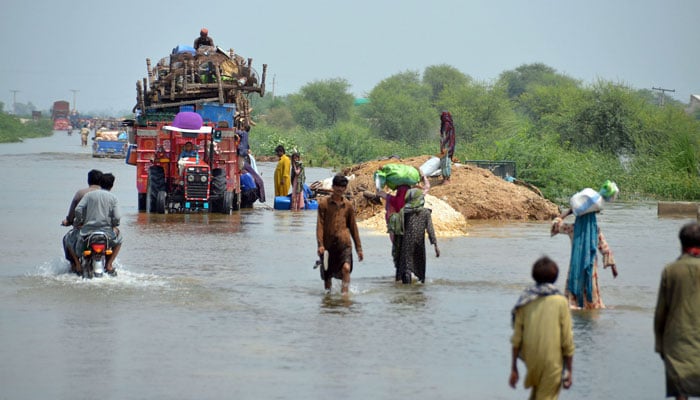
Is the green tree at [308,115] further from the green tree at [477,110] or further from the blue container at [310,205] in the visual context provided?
the blue container at [310,205]

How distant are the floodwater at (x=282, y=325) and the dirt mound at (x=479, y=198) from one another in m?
6.22

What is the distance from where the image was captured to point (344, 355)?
397 inches

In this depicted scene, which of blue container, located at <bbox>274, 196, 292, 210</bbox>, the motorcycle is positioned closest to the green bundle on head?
the motorcycle

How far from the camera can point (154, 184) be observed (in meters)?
25.5

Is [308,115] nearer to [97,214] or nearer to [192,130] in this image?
[192,130]

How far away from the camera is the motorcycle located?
14.1 metres

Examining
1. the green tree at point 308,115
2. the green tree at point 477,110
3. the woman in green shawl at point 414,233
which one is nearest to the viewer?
the woman in green shawl at point 414,233

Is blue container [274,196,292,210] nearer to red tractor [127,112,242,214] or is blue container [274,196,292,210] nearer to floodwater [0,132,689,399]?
red tractor [127,112,242,214]

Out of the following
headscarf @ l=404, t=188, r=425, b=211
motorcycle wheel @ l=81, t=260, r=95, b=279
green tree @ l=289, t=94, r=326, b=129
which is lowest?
motorcycle wheel @ l=81, t=260, r=95, b=279

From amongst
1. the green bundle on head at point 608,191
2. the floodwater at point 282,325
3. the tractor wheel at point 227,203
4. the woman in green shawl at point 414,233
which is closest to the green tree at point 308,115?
the tractor wheel at point 227,203

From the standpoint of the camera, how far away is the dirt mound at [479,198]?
27.2 meters

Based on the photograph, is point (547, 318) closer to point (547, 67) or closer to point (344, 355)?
point (344, 355)

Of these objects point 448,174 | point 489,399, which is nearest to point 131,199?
point 448,174

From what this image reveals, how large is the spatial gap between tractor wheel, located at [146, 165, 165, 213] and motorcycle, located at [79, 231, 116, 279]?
11.0 m
